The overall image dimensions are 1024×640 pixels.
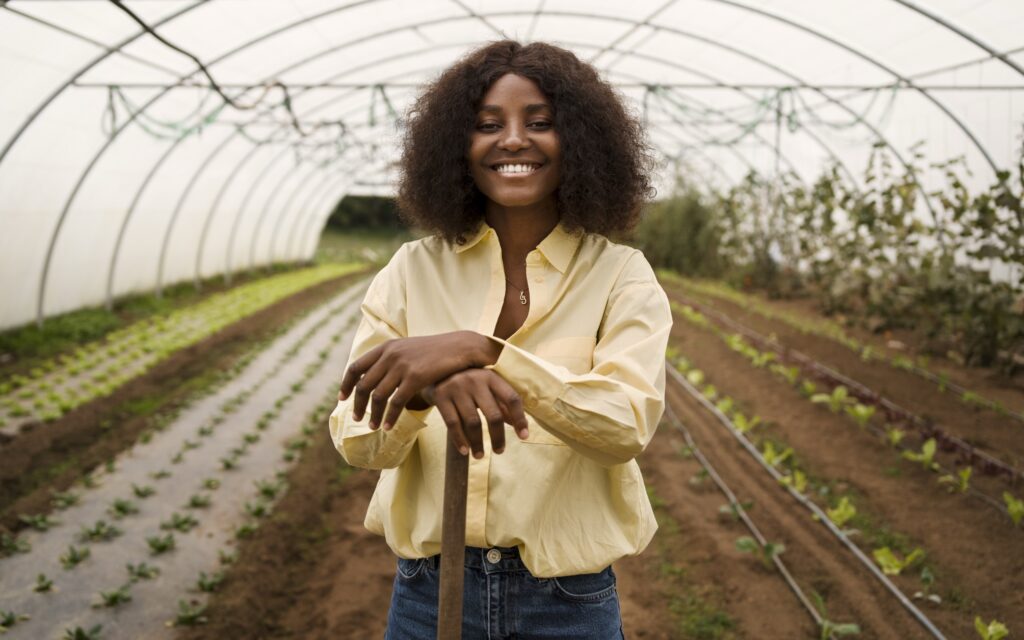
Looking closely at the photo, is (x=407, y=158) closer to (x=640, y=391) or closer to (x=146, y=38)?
(x=640, y=391)

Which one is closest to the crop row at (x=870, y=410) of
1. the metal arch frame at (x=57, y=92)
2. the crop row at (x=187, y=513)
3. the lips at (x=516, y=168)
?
the crop row at (x=187, y=513)

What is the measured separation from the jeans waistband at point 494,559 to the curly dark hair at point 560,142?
0.57 m

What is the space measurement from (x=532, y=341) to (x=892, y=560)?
3.34 meters

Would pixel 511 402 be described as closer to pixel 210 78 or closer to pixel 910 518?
pixel 910 518

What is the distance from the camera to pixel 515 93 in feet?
5.29

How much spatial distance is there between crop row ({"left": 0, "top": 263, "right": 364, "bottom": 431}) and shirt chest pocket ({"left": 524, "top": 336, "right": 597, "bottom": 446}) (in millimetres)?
6593

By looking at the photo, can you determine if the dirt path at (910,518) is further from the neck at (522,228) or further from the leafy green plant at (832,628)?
the neck at (522,228)

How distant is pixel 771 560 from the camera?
14.5 ft

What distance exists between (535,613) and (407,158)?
947 mm

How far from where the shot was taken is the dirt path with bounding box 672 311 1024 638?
394cm

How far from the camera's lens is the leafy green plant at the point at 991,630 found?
133 inches

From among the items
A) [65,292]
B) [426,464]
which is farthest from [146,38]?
[426,464]

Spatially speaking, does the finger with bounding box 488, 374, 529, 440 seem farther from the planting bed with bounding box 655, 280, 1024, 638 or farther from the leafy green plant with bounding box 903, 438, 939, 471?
the leafy green plant with bounding box 903, 438, 939, 471

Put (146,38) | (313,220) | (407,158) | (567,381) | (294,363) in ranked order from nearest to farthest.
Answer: (567,381)
(407,158)
(146,38)
(294,363)
(313,220)
